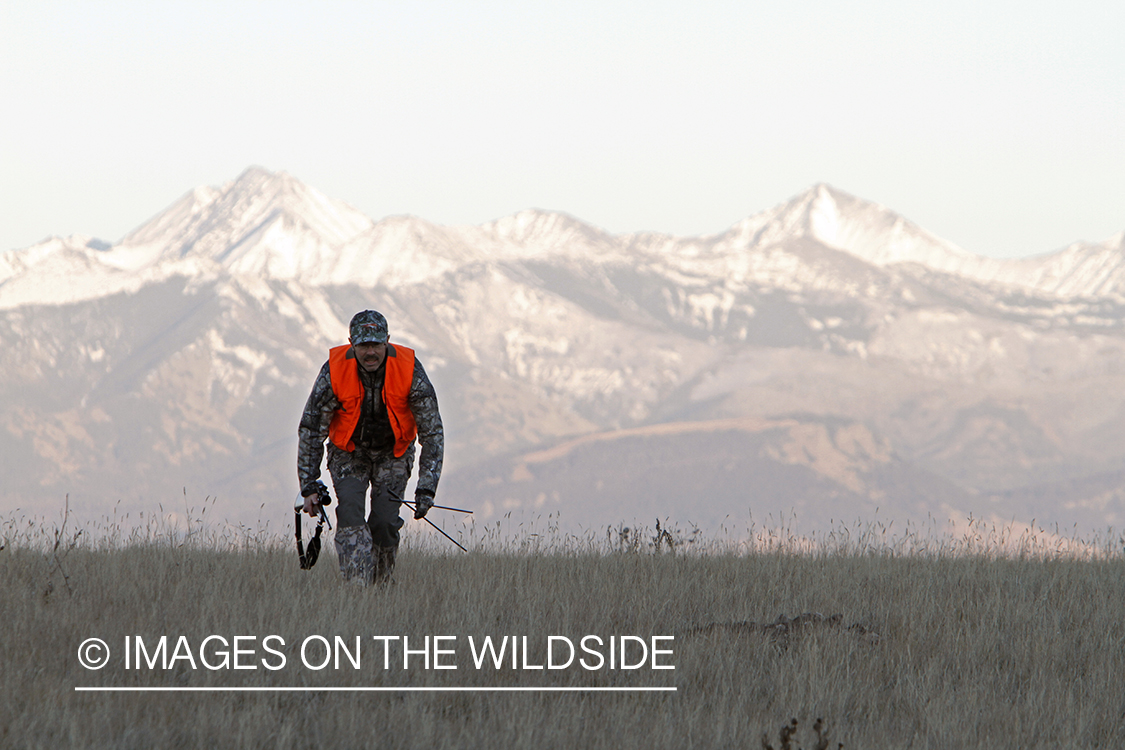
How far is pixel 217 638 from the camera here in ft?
19.5

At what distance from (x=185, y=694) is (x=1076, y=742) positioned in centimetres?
358

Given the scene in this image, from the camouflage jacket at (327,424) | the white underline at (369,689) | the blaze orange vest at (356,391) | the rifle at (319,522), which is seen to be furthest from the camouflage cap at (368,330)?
the white underline at (369,689)

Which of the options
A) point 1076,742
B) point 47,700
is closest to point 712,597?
point 1076,742

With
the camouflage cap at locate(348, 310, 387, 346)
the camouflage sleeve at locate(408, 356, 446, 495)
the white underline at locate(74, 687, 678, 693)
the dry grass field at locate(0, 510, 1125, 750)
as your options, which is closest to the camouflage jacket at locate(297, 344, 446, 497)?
the camouflage sleeve at locate(408, 356, 446, 495)

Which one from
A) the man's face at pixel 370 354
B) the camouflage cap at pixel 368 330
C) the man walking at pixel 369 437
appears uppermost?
the camouflage cap at pixel 368 330

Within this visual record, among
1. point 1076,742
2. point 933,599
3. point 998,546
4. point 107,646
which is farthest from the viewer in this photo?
point 998,546

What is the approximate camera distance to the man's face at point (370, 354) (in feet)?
23.4

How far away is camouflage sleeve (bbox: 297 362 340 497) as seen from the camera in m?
7.28

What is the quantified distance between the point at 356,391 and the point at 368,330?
Answer: 1.27 ft

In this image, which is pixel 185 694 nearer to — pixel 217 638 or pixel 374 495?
pixel 217 638

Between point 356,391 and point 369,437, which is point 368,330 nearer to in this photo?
point 356,391

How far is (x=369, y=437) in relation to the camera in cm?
746

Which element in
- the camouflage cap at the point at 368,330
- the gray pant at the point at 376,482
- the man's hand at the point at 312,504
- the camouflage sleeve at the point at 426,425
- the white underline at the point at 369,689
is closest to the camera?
the white underline at the point at 369,689

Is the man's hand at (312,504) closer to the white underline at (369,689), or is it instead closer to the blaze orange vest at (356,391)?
the blaze orange vest at (356,391)
